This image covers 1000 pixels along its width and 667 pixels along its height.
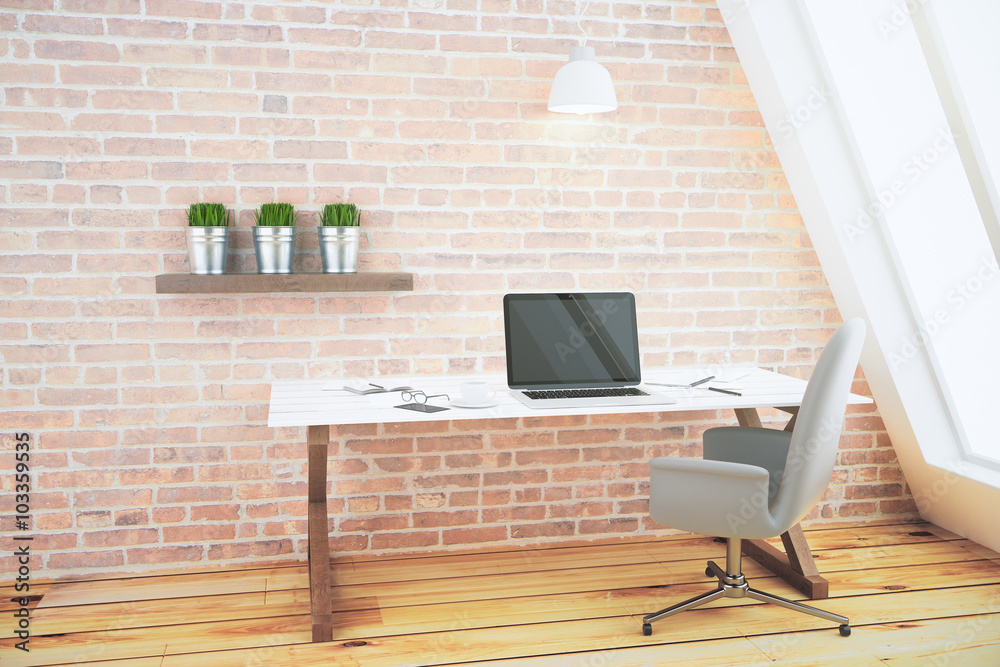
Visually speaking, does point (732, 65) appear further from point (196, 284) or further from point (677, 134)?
point (196, 284)

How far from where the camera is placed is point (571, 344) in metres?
2.67

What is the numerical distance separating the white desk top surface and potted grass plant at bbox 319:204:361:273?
0.42m

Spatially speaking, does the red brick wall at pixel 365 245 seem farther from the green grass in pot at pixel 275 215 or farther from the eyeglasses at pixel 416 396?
the eyeglasses at pixel 416 396

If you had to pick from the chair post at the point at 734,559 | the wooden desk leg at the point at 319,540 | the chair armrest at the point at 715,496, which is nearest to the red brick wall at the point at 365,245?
the wooden desk leg at the point at 319,540

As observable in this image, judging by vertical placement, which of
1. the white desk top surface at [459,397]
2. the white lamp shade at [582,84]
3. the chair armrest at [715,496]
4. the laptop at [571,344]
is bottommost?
the chair armrest at [715,496]

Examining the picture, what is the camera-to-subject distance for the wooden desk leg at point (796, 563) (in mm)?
2588

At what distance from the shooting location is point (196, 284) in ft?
8.38

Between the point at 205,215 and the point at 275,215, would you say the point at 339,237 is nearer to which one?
the point at 275,215

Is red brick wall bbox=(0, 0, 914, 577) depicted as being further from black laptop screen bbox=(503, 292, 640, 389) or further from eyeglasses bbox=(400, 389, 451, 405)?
eyeglasses bbox=(400, 389, 451, 405)

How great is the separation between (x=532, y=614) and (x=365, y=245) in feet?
4.68

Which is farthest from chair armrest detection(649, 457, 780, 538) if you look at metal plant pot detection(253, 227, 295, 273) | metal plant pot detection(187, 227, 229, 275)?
metal plant pot detection(187, 227, 229, 275)

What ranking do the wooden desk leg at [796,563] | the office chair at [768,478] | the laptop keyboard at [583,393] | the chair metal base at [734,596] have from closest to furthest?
the office chair at [768,478]
the chair metal base at [734,596]
the laptop keyboard at [583,393]
the wooden desk leg at [796,563]

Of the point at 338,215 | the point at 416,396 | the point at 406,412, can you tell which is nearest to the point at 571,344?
the point at 416,396

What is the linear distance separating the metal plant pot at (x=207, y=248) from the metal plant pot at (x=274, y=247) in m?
0.11
